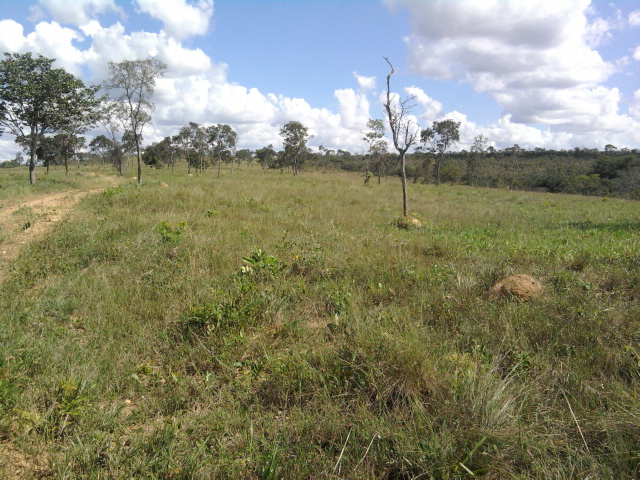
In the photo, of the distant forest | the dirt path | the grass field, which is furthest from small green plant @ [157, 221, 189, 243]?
the distant forest

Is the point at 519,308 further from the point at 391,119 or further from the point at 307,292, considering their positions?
the point at 391,119

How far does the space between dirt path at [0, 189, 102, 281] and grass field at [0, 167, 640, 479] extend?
93cm

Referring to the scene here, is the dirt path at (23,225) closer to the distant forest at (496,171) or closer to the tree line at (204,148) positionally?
the tree line at (204,148)

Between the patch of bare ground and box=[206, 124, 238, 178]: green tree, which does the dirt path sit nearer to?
the patch of bare ground

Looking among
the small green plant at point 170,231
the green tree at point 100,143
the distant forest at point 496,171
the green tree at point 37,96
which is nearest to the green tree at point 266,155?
the distant forest at point 496,171

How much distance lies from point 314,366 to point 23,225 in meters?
9.37

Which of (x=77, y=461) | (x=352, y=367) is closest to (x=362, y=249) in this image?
(x=352, y=367)

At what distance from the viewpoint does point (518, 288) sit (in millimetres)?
4215

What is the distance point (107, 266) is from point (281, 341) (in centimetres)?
Answer: 369

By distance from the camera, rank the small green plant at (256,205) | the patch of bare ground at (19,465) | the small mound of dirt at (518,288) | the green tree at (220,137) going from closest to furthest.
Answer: the patch of bare ground at (19,465) < the small mound of dirt at (518,288) < the small green plant at (256,205) < the green tree at (220,137)

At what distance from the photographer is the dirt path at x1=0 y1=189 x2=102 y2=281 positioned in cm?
642

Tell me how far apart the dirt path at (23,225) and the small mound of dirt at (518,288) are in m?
7.53

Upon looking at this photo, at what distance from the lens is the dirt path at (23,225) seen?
642cm

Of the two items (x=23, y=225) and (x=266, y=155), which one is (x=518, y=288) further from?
(x=266, y=155)
